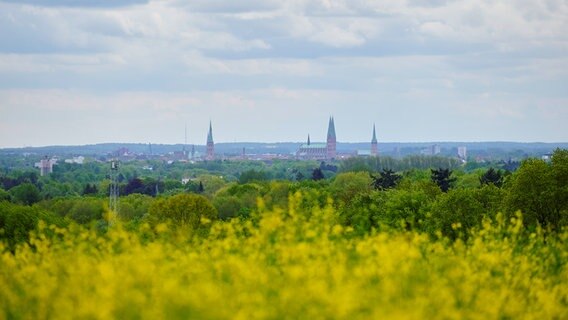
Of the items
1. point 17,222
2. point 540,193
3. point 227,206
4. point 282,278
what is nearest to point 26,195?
point 227,206

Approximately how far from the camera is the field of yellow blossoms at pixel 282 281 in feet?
57.6

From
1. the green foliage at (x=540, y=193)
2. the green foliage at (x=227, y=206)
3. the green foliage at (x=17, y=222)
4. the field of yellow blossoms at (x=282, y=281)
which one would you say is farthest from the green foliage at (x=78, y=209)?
the field of yellow blossoms at (x=282, y=281)

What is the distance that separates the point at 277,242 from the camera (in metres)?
23.5

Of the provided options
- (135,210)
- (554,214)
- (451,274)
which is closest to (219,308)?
(451,274)

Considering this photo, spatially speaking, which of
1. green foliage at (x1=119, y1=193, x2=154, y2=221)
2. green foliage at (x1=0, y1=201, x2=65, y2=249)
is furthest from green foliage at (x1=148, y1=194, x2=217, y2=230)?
green foliage at (x1=0, y1=201, x2=65, y2=249)

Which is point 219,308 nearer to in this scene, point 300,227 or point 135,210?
point 300,227

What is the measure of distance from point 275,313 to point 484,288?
6.46m

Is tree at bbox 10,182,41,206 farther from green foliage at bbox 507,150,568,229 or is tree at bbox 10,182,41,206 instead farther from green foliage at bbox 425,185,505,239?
green foliage at bbox 507,150,568,229

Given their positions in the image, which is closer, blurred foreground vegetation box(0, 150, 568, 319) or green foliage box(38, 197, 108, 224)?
blurred foreground vegetation box(0, 150, 568, 319)

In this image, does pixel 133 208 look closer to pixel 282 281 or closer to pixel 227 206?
pixel 227 206

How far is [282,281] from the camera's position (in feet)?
66.9

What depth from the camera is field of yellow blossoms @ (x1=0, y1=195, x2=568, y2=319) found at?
57.6ft

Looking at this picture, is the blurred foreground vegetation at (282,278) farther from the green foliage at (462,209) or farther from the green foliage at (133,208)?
the green foliage at (133,208)

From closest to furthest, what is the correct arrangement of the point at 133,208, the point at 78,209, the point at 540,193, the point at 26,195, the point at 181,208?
1. the point at 540,193
2. the point at 181,208
3. the point at 78,209
4. the point at 133,208
5. the point at 26,195
